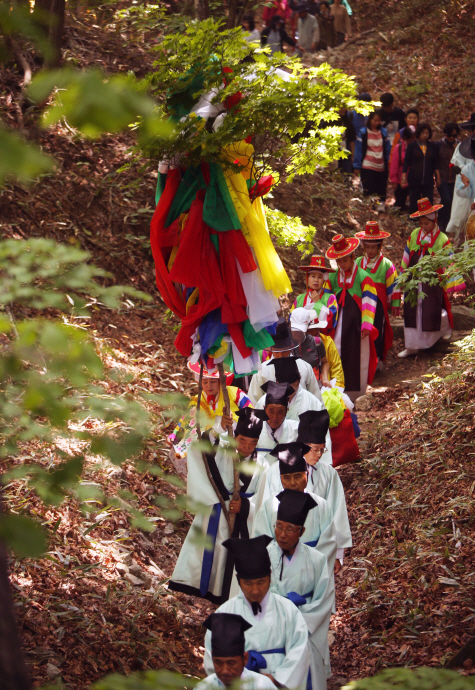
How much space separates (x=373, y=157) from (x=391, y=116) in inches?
46.1

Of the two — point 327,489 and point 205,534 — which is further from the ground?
point 327,489

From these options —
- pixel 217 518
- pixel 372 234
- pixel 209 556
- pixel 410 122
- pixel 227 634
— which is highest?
pixel 410 122

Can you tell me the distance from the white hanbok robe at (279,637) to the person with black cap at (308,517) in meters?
0.88

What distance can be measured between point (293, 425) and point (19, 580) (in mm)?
2698

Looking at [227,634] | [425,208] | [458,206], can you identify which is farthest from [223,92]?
[458,206]

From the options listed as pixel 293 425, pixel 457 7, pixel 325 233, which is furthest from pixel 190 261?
pixel 457 7

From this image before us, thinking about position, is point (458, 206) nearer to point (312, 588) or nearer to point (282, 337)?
point (282, 337)

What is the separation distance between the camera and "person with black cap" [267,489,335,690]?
14.4 feet

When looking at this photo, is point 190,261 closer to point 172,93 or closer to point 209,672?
point 172,93

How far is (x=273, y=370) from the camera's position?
709cm

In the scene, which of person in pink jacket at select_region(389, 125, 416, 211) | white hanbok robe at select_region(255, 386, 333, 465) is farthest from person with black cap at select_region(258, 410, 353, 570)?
person in pink jacket at select_region(389, 125, 416, 211)

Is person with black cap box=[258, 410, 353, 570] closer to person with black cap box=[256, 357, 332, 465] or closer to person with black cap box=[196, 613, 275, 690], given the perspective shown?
person with black cap box=[256, 357, 332, 465]

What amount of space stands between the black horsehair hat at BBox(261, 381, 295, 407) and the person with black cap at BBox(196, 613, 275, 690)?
2.68 meters

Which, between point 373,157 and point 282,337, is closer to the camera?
point 282,337
